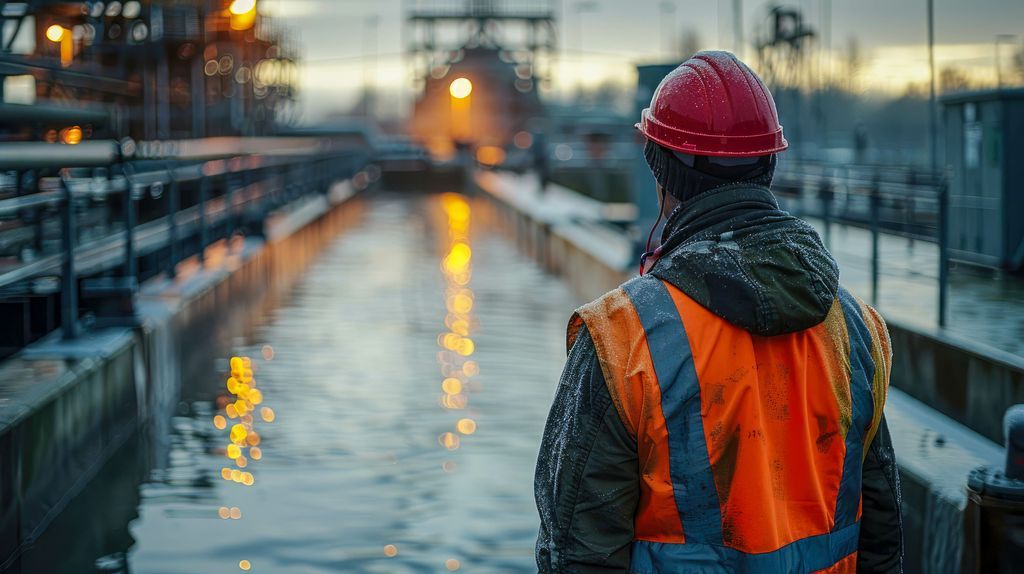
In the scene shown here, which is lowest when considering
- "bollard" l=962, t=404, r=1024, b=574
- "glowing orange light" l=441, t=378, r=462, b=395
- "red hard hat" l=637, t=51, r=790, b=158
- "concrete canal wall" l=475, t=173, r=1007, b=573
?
"glowing orange light" l=441, t=378, r=462, b=395

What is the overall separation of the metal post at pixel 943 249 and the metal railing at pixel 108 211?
4947 millimetres

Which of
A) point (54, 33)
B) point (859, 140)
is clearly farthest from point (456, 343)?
point (859, 140)

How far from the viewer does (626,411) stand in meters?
2.60

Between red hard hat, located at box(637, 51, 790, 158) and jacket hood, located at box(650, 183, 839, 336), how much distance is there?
0.27 feet

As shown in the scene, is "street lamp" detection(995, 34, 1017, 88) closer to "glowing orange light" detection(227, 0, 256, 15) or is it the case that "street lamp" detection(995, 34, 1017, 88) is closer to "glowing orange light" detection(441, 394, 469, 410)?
"glowing orange light" detection(441, 394, 469, 410)

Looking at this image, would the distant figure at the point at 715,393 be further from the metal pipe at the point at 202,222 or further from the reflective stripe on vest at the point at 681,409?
the metal pipe at the point at 202,222

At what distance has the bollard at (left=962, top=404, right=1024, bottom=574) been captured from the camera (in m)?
4.27

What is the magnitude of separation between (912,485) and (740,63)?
11.2 feet

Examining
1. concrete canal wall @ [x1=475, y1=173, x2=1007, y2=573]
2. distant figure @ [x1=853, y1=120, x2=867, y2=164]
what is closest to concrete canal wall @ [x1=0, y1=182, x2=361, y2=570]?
concrete canal wall @ [x1=475, y1=173, x2=1007, y2=573]

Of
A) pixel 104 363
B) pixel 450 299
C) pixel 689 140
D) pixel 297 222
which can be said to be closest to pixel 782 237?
pixel 689 140

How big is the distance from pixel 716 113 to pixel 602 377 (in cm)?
56

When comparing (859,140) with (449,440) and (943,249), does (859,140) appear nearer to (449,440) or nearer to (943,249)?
(943,249)

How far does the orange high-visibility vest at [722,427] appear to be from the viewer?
2.60 meters

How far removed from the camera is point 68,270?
842 centimetres
